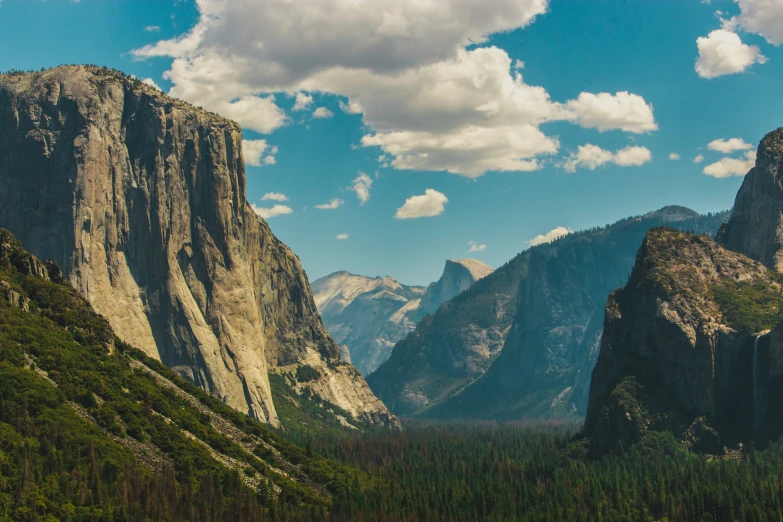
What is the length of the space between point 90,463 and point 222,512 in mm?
25885

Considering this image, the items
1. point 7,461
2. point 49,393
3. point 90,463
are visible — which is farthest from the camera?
point 49,393

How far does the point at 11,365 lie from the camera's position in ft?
655

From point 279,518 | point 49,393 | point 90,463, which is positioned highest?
point 49,393

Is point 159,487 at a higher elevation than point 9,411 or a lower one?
lower

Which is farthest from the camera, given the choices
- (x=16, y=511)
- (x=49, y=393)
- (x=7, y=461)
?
(x=49, y=393)

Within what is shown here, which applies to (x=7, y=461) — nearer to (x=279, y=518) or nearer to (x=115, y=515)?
(x=115, y=515)

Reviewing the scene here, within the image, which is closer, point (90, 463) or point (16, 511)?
point (16, 511)

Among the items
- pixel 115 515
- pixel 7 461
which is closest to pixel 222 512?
pixel 115 515

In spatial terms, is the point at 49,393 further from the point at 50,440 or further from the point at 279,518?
the point at 279,518

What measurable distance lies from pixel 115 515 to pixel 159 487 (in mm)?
16345

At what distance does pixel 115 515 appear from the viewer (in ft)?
558

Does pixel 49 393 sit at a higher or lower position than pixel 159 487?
higher

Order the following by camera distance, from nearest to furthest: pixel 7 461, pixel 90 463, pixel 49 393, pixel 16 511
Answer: pixel 16 511, pixel 7 461, pixel 90 463, pixel 49 393

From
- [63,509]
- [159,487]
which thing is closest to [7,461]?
[63,509]
